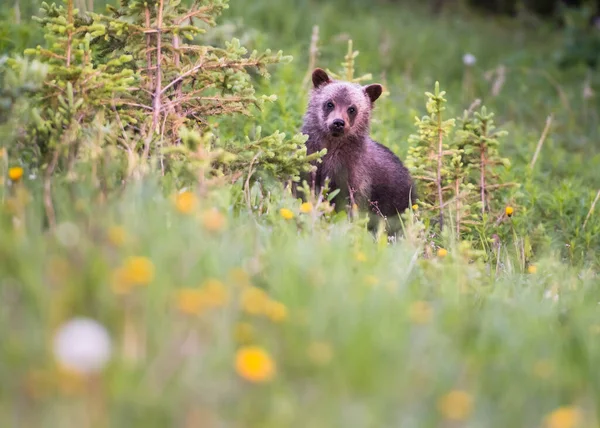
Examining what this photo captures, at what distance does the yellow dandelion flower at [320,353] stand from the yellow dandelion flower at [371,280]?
61 centimetres

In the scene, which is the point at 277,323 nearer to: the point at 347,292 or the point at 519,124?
the point at 347,292

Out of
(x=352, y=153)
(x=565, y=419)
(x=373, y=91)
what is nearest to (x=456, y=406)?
(x=565, y=419)

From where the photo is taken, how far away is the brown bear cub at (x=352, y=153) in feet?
21.9

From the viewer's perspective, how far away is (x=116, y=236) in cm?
290

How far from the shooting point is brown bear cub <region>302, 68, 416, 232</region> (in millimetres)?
6664

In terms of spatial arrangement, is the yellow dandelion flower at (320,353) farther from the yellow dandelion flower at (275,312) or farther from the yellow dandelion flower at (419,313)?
the yellow dandelion flower at (419,313)

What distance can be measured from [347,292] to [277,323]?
31 centimetres

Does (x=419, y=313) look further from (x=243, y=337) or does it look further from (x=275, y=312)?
(x=243, y=337)

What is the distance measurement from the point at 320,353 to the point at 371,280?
29.0 inches

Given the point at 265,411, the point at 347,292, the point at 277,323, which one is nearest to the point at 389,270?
the point at 347,292

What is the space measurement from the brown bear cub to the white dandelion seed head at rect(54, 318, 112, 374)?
4.30m

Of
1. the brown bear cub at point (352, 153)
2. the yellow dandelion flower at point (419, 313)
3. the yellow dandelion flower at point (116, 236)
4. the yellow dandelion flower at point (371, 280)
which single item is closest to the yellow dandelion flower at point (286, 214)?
the yellow dandelion flower at point (371, 280)

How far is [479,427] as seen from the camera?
8.29 feet

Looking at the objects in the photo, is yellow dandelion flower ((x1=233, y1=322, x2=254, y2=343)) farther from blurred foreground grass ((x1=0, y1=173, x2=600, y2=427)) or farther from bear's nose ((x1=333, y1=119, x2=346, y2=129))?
bear's nose ((x1=333, y1=119, x2=346, y2=129))
